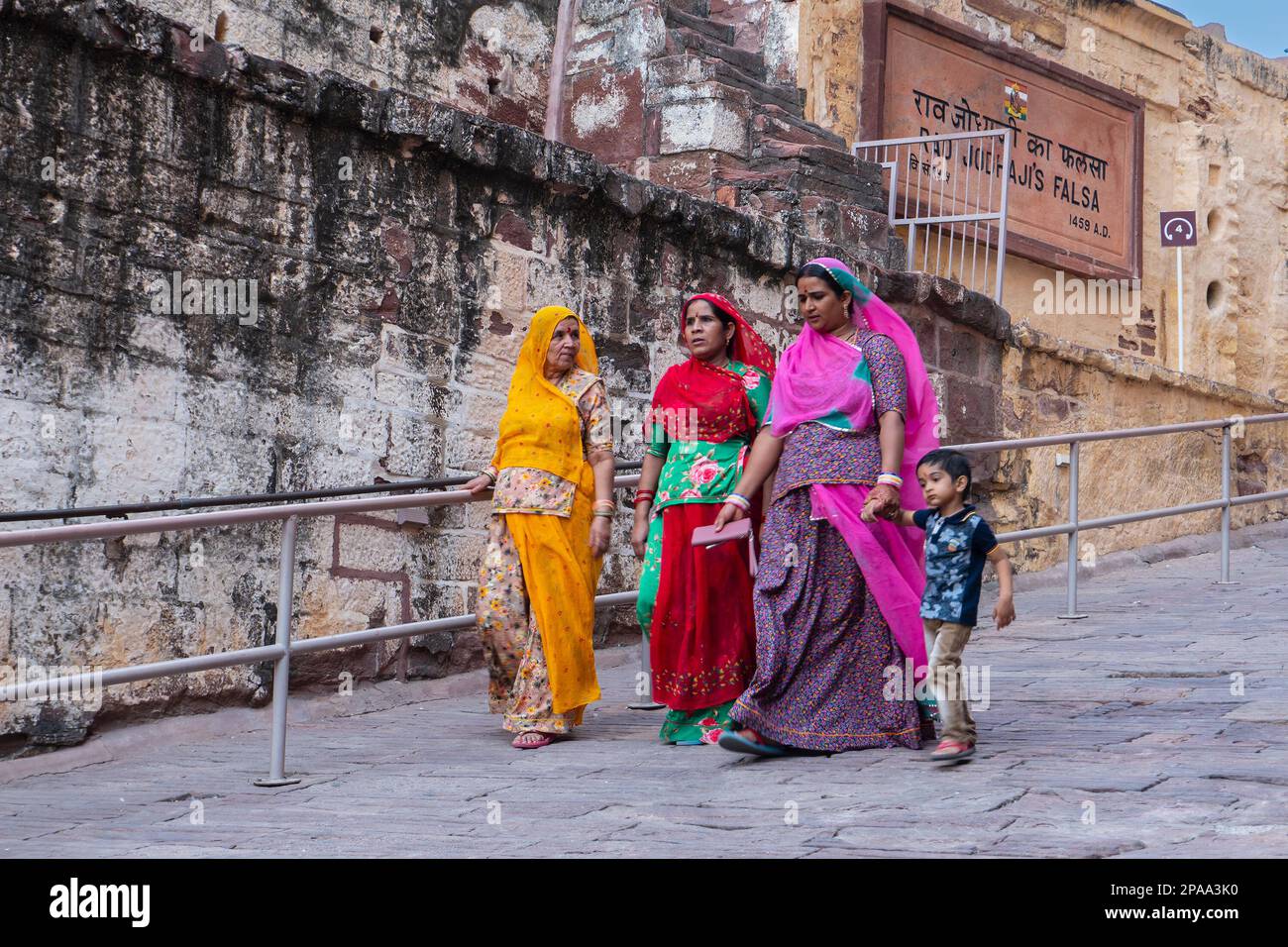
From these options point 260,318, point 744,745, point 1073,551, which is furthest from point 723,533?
point 1073,551

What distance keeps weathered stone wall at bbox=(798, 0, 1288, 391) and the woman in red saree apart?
6.47 meters

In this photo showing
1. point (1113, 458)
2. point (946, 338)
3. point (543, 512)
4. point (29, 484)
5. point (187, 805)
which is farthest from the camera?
point (1113, 458)

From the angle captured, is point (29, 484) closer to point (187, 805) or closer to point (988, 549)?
point (187, 805)

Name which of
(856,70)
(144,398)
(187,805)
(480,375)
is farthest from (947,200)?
(187,805)

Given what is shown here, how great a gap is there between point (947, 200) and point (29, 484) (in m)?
7.05

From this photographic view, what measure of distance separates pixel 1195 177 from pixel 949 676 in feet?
32.4

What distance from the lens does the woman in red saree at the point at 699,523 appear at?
16.4ft

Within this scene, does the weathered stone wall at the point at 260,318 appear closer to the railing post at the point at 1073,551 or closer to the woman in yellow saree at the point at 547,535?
the woman in yellow saree at the point at 547,535

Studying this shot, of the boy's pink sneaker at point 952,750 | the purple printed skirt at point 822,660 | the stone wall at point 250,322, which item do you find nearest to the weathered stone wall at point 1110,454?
the stone wall at point 250,322

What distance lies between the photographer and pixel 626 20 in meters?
9.15

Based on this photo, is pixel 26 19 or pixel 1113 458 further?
pixel 1113 458

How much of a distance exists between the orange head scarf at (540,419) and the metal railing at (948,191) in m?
4.53

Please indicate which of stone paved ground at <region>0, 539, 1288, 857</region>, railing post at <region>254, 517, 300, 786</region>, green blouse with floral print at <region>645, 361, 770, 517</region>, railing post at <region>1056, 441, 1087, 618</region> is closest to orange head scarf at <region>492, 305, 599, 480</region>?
green blouse with floral print at <region>645, 361, 770, 517</region>

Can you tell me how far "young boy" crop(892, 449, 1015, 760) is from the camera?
429cm
